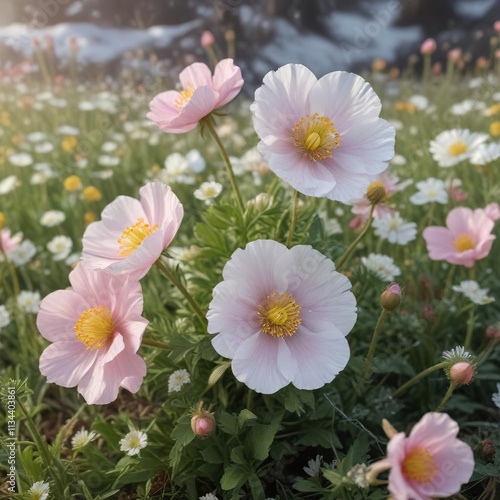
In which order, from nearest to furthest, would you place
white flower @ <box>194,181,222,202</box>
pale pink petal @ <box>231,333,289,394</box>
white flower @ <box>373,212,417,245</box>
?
pale pink petal @ <box>231,333,289,394</box> < white flower @ <box>194,181,222,202</box> < white flower @ <box>373,212,417,245</box>

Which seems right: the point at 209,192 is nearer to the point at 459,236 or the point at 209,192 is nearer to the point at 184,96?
the point at 184,96

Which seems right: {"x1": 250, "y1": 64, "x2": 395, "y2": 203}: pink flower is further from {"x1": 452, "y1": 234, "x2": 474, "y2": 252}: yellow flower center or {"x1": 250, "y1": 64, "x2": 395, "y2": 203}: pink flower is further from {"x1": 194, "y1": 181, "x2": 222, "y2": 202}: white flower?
{"x1": 452, "y1": 234, "x2": 474, "y2": 252}: yellow flower center

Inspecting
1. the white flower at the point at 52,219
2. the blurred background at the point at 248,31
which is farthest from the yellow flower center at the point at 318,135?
the blurred background at the point at 248,31

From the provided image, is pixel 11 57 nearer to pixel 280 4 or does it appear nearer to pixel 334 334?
pixel 280 4

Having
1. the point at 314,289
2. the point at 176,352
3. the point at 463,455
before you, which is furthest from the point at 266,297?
the point at 463,455

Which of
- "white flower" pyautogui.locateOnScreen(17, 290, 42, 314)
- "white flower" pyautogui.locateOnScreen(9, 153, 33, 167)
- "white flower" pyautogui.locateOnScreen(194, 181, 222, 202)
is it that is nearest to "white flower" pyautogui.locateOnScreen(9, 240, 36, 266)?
"white flower" pyautogui.locateOnScreen(17, 290, 42, 314)

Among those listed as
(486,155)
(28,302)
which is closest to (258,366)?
(28,302)

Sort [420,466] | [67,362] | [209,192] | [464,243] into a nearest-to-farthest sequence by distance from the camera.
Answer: [420,466] < [67,362] < [209,192] < [464,243]
